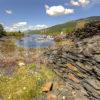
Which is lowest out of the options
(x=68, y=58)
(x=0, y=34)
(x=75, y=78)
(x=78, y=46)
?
(x=0, y=34)

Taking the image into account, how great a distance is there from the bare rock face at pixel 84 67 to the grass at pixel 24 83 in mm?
2329

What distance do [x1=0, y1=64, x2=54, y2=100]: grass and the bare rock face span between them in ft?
7.64

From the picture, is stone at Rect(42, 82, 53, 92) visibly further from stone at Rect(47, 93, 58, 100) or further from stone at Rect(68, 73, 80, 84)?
stone at Rect(68, 73, 80, 84)

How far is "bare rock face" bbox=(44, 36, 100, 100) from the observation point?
15469 millimetres

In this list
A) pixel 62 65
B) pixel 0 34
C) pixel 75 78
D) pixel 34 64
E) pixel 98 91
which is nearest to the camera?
pixel 98 91

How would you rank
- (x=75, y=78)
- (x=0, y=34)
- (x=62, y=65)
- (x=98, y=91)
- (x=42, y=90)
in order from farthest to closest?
(x=0, y=34)
(x=62, y=65)
(x=42, y=90)
(x=75, y=78)
(x=98, y=91)

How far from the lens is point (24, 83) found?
70.3 ft

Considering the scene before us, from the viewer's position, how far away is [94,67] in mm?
15375

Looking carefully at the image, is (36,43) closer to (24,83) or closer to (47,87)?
(24,83)

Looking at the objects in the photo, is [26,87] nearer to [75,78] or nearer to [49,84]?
[49,84]

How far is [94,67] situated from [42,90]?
6.15m

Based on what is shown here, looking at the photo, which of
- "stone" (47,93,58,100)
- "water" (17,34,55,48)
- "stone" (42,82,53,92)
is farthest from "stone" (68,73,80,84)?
"water" (17,34,55,48)

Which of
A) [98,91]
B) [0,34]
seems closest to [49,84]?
[98,91]

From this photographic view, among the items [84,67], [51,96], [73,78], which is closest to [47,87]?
[51,96]
